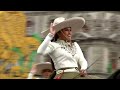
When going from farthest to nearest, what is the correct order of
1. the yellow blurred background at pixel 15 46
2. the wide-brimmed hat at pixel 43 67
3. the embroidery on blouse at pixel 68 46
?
the yellow blurred background at pixel 15 46 → the wide-brimmed hat at pixel 43 67 → the embroidery on blouse at pixel 68 46

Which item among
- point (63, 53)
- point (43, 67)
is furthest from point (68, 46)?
point (43, 67)

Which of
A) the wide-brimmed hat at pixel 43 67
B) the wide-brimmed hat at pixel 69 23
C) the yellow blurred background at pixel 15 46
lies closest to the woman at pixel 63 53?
the wide-brimmed hat at pixel 69 23

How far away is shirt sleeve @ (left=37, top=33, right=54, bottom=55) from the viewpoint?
4.39 metres

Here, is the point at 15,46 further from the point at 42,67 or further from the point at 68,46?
the point at 68,46

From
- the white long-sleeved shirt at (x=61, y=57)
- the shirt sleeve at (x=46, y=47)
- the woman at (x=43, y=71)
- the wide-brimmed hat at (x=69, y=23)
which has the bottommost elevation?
the woman at (x=43, y=71)

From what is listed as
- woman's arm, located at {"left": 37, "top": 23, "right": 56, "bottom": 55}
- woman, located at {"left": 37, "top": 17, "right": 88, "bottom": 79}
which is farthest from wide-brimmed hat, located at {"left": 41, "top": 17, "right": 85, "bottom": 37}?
woman's arm, located at {"left": 37, "top": 23, "right": 56, "bottom": 55}

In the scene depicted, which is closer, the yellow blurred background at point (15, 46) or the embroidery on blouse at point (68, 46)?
the embroidery on blouse at point (68, 46)

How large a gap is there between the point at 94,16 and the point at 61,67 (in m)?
1.76

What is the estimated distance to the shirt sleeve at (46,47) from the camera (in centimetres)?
439

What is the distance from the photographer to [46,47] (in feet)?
14.5

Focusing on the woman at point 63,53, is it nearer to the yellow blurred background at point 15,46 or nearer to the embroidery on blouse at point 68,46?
the embroidery on blouse at point 68,46
